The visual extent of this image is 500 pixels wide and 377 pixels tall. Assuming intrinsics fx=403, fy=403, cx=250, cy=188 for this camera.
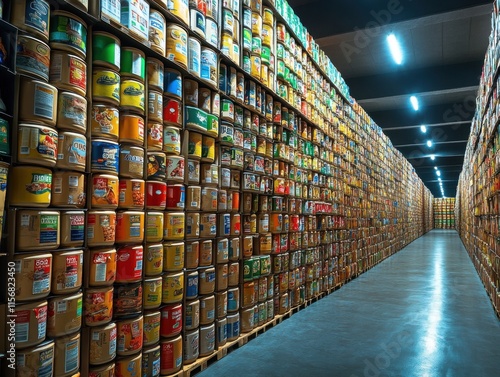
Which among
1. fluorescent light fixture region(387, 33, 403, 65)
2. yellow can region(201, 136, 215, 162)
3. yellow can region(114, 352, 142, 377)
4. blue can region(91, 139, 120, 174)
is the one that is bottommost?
yellow can region(114, 352, 142, 377)

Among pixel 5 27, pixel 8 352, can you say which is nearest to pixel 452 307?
→ pixel 8 352

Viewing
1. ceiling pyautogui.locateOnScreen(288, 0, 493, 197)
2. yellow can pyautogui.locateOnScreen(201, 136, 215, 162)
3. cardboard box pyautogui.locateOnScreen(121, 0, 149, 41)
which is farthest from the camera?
ceiling pyautogui.locateOnScreen(288, 0, 493, 197)

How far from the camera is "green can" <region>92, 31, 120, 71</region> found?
2.71 metres

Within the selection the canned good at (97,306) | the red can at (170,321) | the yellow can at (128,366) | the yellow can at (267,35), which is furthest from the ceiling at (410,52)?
the yellow can at (128,366)

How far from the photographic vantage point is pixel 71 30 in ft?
8.13

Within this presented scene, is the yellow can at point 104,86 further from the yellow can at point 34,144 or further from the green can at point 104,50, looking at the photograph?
the yellow can at point 34,144

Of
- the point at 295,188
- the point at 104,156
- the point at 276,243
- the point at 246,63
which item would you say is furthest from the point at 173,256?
the point at 295,188

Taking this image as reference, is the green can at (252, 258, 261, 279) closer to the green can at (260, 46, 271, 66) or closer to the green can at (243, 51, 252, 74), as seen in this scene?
the green can at (243, 51, 252, 74)

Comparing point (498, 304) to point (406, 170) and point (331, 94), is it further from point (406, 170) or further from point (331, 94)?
point (406, 170)

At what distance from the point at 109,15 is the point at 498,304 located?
562 cm

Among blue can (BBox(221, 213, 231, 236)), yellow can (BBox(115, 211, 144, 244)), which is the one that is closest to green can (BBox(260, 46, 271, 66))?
blue can (BBox(221, 213, 231, 236))

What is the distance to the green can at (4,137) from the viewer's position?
2.09 m

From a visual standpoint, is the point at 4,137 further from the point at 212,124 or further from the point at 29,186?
the point at 212,124

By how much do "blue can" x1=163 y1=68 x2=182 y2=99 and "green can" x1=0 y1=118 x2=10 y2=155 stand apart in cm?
138
